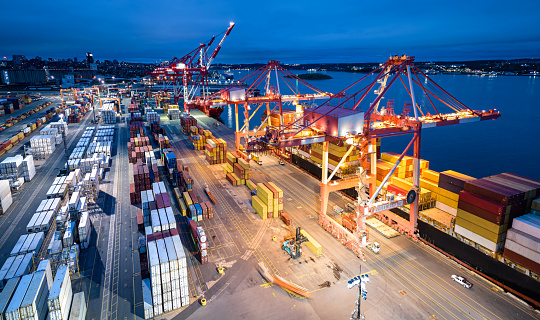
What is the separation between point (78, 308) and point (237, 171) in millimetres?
27778

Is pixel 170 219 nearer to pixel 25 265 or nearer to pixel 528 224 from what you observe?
pixel 25 265

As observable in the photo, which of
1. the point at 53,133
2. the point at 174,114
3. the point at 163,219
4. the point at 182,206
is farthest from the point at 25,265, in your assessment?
the point at 174,114

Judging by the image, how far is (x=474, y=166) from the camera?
5934 cm

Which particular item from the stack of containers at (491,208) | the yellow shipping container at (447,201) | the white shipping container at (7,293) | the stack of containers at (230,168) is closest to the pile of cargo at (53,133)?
the stack of containers at (230,168)

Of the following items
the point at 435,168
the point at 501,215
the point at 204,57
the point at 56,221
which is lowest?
the point at 435,168

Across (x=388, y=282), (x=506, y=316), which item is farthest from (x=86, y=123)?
(x=506, y=316)

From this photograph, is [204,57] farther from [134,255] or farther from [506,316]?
[506,316]

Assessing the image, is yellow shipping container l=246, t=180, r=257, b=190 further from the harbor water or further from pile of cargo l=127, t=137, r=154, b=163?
the harbor water

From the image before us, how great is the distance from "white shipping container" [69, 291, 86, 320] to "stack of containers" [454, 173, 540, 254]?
2842 cm

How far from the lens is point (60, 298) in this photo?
1755 cm

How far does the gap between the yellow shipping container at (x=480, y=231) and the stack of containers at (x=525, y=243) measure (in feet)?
2.17

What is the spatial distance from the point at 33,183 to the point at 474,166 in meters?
75.0

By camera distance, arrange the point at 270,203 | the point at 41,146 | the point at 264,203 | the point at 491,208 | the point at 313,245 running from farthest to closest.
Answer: the point at 41,146 → the point at 264,203 → the point at 270,203 → the point at 313,245 → the point at 491,208

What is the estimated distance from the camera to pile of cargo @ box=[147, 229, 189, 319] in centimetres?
2000
